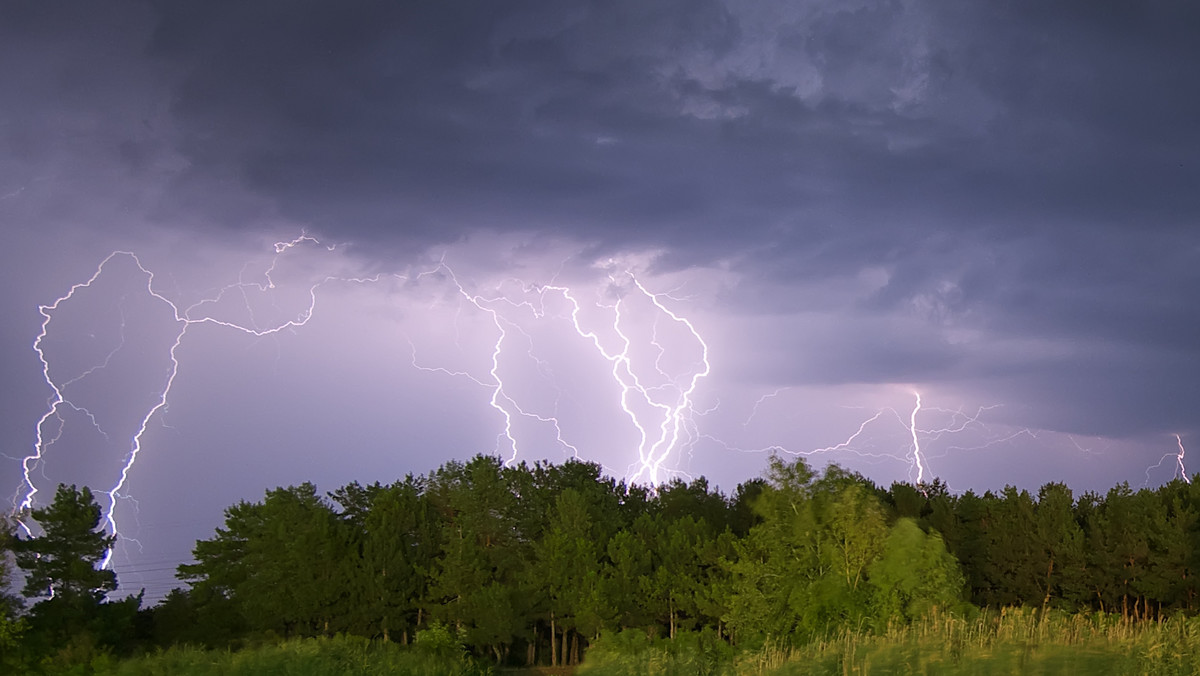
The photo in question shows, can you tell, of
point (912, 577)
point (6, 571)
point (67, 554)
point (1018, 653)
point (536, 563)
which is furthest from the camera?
point (536, 563)

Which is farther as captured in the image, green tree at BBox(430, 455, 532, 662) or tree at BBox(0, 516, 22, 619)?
green tree at BBox(430, 455, 532, 662)

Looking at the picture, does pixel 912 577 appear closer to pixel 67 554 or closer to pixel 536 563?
pixel 536 563

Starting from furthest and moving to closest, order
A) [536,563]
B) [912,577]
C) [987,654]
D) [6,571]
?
[536,563]
[6,571]
[912,577]
[987,654]

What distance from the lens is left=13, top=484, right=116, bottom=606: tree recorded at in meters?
44.2

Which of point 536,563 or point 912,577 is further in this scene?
point 536,563

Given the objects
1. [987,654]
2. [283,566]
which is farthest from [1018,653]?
[283,566]

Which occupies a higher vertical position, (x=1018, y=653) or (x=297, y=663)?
(x=1018, y=653)

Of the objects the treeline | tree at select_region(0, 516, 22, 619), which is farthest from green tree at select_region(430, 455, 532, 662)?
tree at select_region(0, 516, 22, 619)

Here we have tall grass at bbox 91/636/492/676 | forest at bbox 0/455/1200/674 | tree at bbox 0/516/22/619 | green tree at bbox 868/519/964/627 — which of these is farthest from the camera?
forest at bbox 0/455/1200/674

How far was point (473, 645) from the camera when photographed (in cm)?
4841

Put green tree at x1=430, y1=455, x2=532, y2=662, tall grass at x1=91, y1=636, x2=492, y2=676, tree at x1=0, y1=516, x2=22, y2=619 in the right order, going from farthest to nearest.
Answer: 1. green tree at x1=430, y1=455, x2=532, y2=662
2. tree at x1=0, y1=516, x2=22, y2=619
3. tall grass at x1=91, y1=636, x2=492, y2=676

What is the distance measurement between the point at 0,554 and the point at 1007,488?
163 feet

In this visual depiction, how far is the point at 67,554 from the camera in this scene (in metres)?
45.5

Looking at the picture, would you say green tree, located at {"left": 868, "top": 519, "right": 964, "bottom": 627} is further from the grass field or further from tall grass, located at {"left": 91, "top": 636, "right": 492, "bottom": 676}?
tall grass, located at {"left": 91, "top": 636, "right": 492, "bottom": 676}
